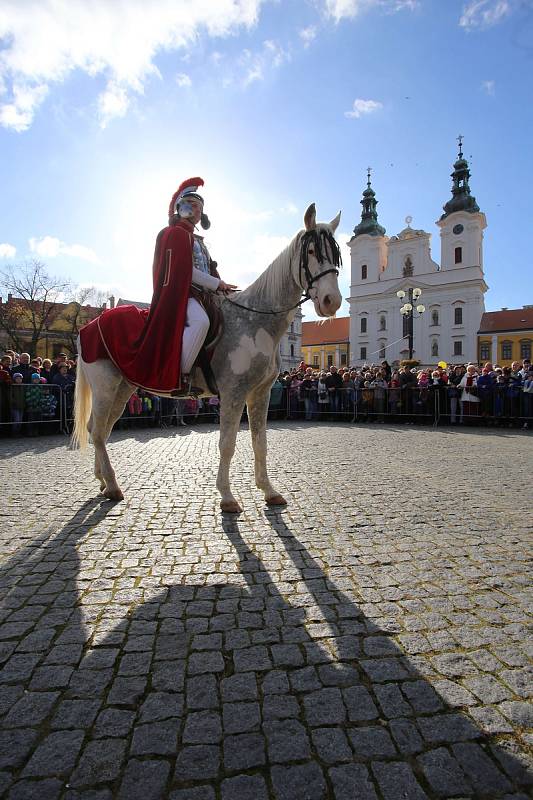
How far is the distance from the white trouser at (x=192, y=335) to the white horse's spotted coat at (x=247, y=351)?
13.4 inches

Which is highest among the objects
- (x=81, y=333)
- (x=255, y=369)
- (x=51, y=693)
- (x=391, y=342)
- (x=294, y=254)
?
(x=391, y=342)

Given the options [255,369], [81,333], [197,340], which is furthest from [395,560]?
[81,333]

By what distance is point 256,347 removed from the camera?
4613mm

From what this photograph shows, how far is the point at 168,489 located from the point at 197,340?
1866 millimetres

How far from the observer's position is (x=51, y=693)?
1.87 metres

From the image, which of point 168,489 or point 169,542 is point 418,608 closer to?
point 169,542

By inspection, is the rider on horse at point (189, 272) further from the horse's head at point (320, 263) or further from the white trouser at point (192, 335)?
the horse's head at point (320, 263)

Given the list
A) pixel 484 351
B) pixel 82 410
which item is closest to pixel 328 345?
pixel 484 351

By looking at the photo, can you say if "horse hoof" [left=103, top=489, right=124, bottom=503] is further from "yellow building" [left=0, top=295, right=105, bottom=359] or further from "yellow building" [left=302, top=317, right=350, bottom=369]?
"yellow building" [left=302, top=317, right=350, bottom=369]

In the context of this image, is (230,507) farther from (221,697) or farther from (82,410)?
(221,697)

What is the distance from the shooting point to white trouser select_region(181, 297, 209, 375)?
4.48 metres

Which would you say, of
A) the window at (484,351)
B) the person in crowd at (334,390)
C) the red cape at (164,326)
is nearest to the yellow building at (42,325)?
the person in crowd at (334,390)

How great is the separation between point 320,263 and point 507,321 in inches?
2747

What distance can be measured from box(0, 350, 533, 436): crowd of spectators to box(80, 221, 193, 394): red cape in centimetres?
825
